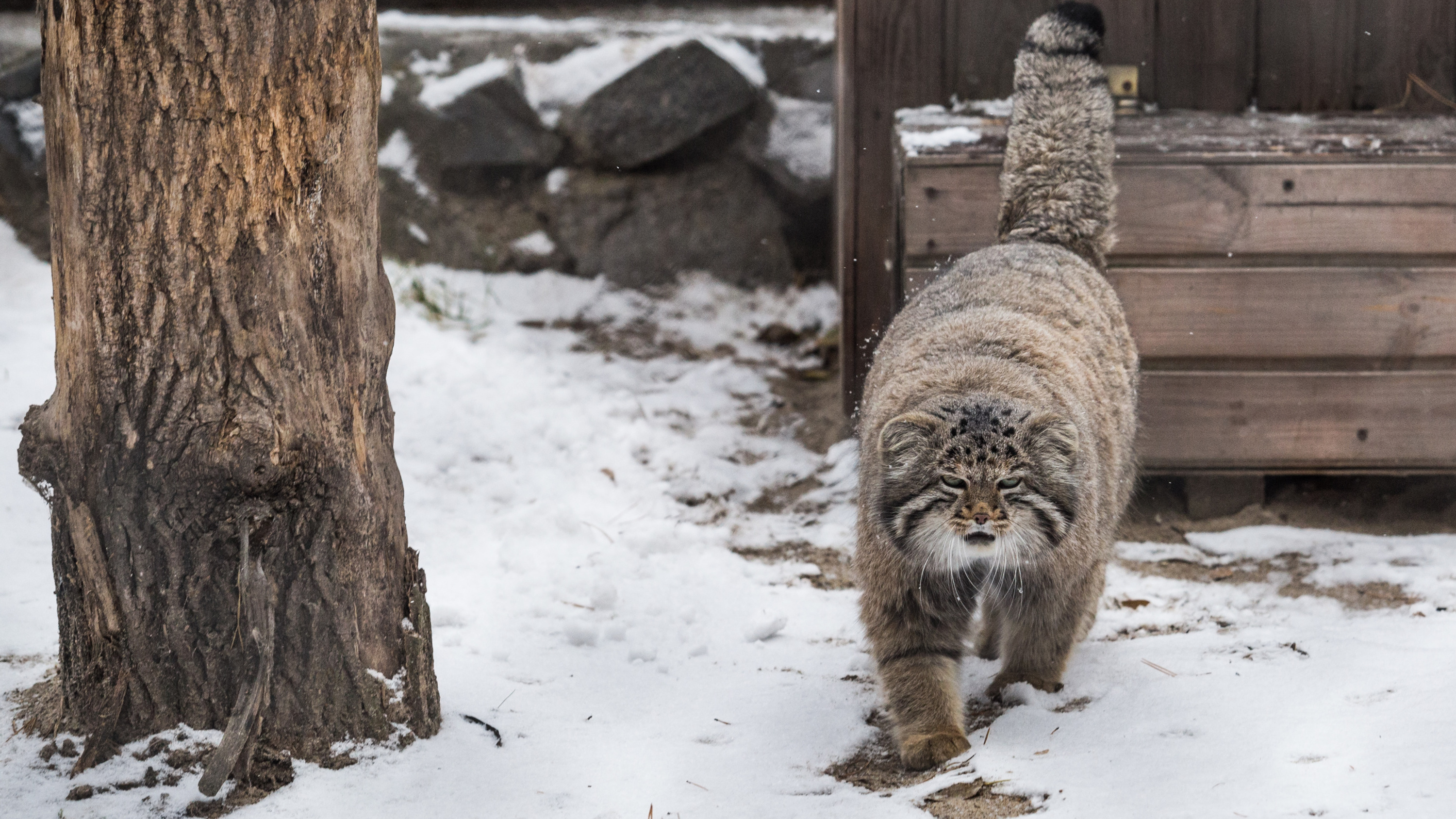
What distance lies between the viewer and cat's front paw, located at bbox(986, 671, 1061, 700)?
3139mm

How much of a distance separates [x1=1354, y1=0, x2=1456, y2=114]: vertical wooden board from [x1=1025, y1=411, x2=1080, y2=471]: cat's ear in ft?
10.3

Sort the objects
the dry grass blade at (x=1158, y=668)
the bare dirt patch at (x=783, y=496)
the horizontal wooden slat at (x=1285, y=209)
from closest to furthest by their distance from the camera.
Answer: the dry grass blade at (x=1158, y=668)
the horizontal wooden slat at (x=1285, y=209)
the bare dirt patch at (x=783, y=496)

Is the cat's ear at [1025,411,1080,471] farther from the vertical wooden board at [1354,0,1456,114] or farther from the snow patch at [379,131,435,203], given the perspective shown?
the snow patch at [379,131,435,203]

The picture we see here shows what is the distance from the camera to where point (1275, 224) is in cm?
421

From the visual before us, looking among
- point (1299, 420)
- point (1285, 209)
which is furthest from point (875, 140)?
point (1299, 420)

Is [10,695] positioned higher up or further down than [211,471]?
further down

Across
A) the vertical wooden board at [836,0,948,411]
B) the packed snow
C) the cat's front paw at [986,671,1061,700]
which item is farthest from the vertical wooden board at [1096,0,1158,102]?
the cat's front paw at [986,671,1061,700]

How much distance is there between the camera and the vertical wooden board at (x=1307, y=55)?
4812 mm

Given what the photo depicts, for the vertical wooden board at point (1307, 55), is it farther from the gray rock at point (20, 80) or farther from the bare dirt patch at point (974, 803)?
the gray rock at point (20, 80)

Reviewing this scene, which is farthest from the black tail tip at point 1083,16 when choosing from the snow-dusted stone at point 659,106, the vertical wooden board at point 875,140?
the snow-dusted stone at point 659,106

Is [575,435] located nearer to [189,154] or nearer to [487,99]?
[487,99]

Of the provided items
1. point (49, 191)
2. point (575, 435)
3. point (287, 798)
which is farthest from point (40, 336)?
point (287, 798)

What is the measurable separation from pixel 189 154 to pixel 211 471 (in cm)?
63

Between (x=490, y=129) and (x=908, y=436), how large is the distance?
4.37 meters
